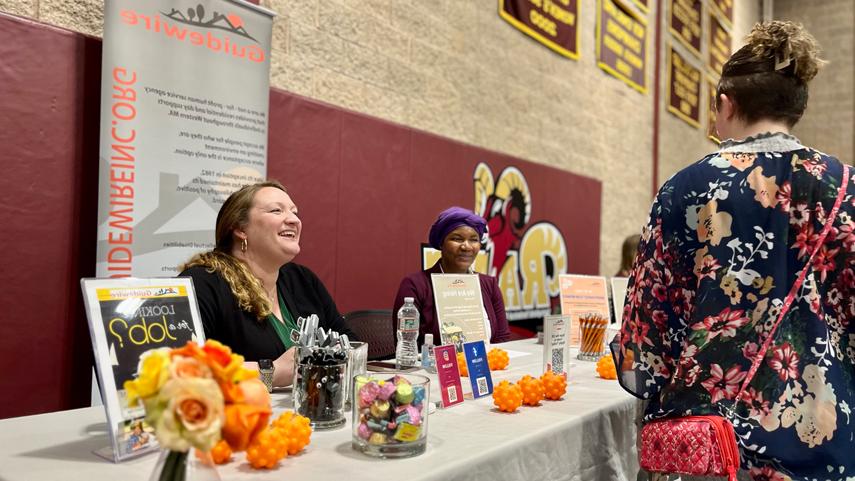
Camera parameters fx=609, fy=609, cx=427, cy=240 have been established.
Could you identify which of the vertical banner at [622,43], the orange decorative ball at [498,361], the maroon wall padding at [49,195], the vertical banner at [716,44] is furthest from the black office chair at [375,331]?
the vertical banner at [716,44]

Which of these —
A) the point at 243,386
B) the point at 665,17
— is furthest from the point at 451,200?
the point at 665,17

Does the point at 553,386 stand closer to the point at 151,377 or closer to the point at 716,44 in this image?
the point at 151,377

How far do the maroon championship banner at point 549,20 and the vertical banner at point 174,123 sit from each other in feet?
9.09

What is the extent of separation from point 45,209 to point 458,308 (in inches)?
A: 61.5

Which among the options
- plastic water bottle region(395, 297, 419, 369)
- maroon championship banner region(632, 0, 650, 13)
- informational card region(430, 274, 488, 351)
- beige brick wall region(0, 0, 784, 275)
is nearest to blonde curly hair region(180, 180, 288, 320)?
plastic water bottle region(395, 297, 419, 369)

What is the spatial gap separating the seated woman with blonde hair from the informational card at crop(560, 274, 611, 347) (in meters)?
0.92

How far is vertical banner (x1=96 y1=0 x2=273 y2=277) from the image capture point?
7.47 ft

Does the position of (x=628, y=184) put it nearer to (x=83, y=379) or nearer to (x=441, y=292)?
(x=441, y=292)

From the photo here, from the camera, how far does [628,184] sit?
7.06 m

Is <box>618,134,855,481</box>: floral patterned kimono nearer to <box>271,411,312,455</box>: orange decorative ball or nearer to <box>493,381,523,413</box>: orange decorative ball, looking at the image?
<box>493,381,523,413</box>: orange decorative ball

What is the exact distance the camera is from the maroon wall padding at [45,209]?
84.0 inches

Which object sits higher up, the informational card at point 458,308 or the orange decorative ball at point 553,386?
the informational card at point 458,308

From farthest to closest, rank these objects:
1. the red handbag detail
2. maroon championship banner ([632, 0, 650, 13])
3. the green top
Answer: maroon championship banner ([632, 0, 650, 13])
the green top
the red handbag detail

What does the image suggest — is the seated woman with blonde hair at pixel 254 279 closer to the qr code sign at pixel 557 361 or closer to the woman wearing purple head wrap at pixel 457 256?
the woman wearing purple head wrap at pixel 457 256
